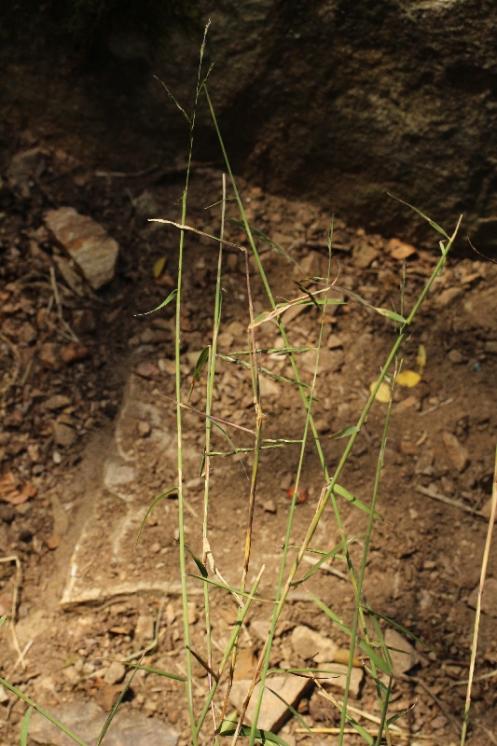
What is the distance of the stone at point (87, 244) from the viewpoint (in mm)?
2447

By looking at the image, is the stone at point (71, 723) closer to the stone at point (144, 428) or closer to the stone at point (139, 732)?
the stone at point (139, 732)

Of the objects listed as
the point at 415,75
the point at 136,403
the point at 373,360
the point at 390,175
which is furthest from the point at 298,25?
the point at 136,403

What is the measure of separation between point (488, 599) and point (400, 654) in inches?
11.2

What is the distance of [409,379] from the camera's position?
7.70 ft

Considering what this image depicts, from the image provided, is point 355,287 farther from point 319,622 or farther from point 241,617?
point 241,617

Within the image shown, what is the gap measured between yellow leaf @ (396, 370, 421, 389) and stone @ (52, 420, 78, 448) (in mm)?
944

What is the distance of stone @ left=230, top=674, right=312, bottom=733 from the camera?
1.83m

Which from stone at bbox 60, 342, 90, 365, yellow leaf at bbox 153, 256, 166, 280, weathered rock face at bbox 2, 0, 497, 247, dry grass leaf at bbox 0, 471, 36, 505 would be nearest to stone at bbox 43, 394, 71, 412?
stone at bbox 60, 342, 90, 365

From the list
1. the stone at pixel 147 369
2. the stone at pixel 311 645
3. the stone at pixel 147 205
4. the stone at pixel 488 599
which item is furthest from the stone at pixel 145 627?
the stone at pixel 147 205

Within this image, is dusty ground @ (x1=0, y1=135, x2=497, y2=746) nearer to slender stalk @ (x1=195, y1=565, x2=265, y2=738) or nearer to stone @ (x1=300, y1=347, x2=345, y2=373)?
stone @ (x1=300, y1=347, x2=345, y2=373)

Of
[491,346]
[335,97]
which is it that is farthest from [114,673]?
[335,97]

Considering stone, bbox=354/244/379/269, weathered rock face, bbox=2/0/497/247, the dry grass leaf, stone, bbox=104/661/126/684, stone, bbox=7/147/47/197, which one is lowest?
stone, bbox=104/661/126/684

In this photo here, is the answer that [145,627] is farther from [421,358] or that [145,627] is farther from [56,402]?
[421,358]

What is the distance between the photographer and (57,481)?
2229mm
